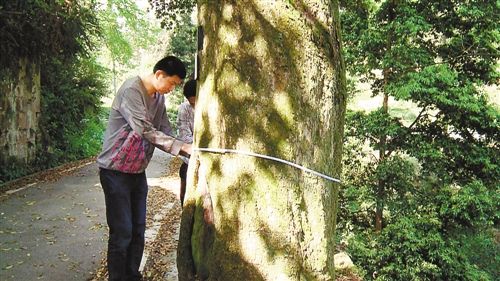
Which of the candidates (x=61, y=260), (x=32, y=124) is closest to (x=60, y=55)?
(x=32, y=124)

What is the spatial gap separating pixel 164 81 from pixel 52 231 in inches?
179

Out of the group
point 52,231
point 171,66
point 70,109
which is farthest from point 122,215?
point 70,109

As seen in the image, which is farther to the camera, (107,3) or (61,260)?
(107,3)

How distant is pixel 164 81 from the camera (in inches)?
138

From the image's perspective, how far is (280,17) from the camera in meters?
2.41

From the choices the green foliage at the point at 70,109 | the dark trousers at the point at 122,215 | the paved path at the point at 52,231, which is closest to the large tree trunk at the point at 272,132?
the dark trousers at the point at 122,215

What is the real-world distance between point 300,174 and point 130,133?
1.65m

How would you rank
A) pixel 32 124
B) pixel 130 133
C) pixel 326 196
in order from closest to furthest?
pixel 326 196
pixel 130 133
pixel 32 124

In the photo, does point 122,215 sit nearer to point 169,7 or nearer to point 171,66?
point 171,66

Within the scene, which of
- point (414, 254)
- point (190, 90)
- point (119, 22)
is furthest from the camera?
point (119, 22)

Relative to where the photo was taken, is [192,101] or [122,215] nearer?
[122,215]

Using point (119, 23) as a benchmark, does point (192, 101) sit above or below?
below

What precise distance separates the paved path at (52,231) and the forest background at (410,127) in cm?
223

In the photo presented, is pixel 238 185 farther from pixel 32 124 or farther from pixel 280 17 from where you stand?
pixel 32 124
